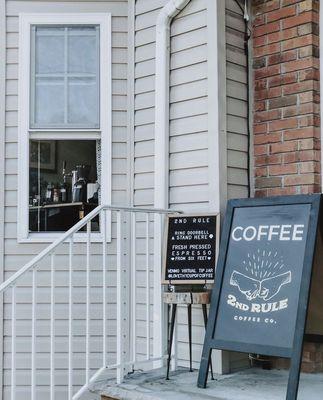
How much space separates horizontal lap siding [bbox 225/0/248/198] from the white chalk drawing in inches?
25.9

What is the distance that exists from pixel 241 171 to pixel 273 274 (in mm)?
947

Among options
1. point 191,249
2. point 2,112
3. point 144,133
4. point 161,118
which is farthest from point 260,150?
point 2,112

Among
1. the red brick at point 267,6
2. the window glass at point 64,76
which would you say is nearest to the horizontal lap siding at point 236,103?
the red brick at point 267,6

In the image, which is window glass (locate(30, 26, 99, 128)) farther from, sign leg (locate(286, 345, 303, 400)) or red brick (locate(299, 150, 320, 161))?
sign leg (locate(286, 345, 303, 400))

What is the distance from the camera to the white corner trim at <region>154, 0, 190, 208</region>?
415 centimetres

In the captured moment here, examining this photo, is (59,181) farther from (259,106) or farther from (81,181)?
(259,106)

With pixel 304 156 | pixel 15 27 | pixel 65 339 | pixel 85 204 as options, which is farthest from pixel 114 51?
pixel 65 339

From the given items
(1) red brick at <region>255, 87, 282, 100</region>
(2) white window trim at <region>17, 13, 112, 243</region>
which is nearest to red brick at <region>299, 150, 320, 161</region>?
(1) red brick at <region>255, 87, 282, 100</region>

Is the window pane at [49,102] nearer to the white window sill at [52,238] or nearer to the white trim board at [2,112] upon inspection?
the white trim board at [2,112]

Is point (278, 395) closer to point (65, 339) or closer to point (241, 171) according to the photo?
point (241, 171)

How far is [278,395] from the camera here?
319cm

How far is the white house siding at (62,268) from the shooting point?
4617 mm

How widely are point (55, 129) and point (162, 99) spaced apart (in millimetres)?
1028

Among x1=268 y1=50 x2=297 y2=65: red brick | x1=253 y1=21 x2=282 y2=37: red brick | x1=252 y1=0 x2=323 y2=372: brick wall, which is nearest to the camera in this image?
x1=252 y1=0 x2=323 y2=372: brick wall
